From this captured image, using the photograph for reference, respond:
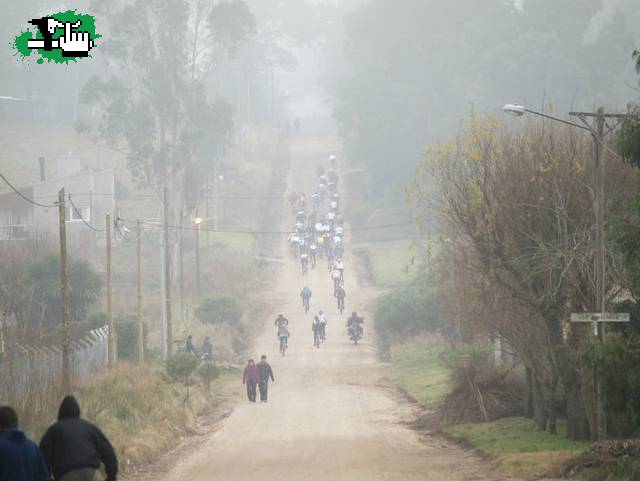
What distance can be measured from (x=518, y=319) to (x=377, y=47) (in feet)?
219

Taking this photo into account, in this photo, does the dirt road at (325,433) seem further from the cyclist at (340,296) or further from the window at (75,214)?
the window at (75,214)

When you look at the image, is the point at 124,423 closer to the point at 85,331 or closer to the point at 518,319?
the point at 518,319

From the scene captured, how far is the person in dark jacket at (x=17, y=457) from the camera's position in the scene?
11.7 m

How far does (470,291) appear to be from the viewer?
3062 centimetres

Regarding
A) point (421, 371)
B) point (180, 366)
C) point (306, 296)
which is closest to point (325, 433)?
point (180, 366)

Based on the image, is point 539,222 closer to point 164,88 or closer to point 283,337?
point 283,337

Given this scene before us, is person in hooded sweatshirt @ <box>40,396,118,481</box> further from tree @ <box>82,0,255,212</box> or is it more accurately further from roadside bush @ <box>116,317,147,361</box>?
tree @ <box>82,0,255,212</box>

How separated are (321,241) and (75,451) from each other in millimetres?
66071

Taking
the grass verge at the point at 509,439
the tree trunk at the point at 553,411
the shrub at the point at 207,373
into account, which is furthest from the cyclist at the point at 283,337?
the tree trunk at the point at 553,411

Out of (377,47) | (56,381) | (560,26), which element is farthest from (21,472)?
(377,47)

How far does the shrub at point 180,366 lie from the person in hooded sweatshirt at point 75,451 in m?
24.3

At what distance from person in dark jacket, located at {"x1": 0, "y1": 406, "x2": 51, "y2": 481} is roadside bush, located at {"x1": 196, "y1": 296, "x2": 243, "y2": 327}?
46.6 metres

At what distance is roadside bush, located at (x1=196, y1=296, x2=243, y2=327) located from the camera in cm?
5881

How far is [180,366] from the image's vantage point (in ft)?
122
